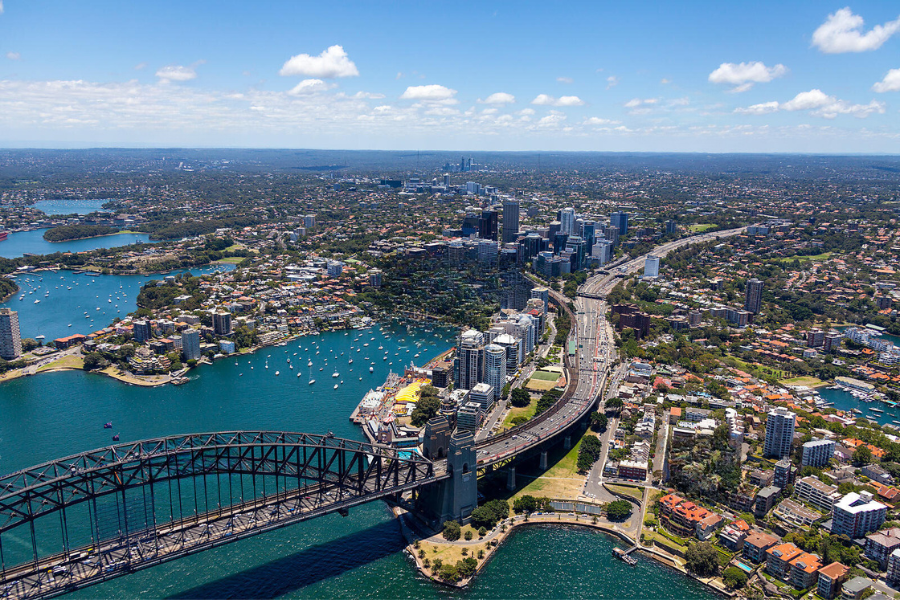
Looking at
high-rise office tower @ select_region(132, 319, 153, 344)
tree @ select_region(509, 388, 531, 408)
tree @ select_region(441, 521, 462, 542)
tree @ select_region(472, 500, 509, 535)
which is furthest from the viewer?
high-rise office tower @ select_region(132, 319, 153, 344)

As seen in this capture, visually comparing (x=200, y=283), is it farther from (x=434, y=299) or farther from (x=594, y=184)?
(x=594, y=184)

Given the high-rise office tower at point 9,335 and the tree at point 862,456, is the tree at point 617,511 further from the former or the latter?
the high-rise office tower at point 9,335

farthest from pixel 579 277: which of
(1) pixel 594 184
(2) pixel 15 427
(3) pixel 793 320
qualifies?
(1) pixel 594 184

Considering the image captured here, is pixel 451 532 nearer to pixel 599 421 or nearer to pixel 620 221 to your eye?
pixel 599 421

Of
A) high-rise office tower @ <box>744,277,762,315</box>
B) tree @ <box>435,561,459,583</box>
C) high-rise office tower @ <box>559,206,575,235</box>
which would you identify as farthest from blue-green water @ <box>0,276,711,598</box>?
high-rise office tower @ <box>559,206,575,235</box>

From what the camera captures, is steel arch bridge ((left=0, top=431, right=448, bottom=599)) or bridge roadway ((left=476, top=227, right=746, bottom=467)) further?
bridge roadway ((left=476, top=227, right=746, bottom=467))

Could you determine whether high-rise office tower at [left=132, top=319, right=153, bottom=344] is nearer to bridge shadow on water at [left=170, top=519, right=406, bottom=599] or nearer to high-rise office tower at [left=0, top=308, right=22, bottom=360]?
high-rise office tower at [left=0, top=308, right=22, bottom=360]
